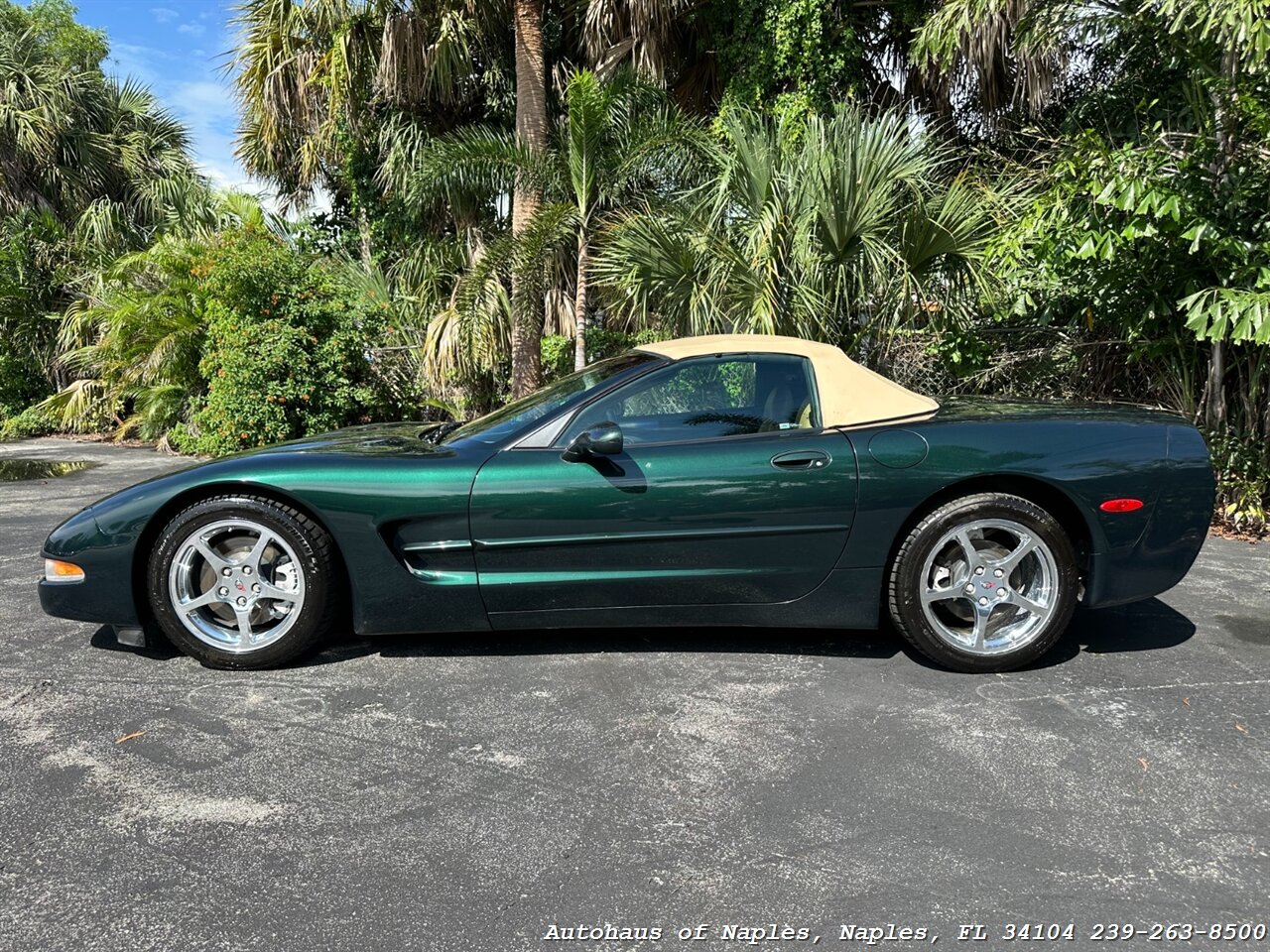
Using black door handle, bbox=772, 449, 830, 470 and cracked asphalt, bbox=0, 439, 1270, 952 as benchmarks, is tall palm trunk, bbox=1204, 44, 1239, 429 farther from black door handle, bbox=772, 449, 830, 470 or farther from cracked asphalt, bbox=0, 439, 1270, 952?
black door handle, bbox=772, 449, 830, 470

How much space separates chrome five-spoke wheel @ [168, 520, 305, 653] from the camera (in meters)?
3.50

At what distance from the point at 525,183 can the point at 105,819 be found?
818cm

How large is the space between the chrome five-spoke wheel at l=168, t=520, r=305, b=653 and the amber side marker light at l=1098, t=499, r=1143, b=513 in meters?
3.13

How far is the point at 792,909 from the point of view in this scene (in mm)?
2098

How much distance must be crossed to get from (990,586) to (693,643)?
123 centimetres

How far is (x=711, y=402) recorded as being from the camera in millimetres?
3707

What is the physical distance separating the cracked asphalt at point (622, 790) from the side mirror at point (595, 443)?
0.85 meters

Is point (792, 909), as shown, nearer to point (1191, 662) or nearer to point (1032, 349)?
point (1191, 662)

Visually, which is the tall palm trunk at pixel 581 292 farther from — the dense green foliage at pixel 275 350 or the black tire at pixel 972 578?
the black tire at pixel 972 578

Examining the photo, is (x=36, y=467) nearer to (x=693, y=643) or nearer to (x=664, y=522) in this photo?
(x=693, y=643)

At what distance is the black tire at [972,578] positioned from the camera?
11.5 feet

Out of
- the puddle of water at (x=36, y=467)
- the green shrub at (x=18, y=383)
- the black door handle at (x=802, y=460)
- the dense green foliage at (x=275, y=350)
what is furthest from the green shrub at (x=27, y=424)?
the black door handle at (x=802, y=460)

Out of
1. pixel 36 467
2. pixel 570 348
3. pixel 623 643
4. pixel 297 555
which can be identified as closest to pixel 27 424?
pixel 36 467

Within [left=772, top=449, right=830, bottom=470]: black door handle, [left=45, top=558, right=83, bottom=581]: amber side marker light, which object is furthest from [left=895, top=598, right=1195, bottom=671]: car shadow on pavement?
[left=45, top=558, right=83, bottom=581]: amber side marker light
